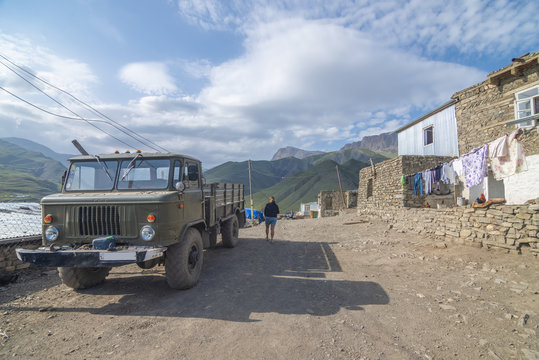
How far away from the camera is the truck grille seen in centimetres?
439

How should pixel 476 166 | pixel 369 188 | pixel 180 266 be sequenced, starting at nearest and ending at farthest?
pixel 180 266 → pixel 476 166 → pixel 369 188

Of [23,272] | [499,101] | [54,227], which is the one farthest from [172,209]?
[499,101]

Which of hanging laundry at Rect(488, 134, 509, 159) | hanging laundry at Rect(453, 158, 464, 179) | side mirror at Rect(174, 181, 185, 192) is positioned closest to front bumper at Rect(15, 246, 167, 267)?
side mirror at Rect(174, 181, 185, 192)

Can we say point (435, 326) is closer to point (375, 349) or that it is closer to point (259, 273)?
point (375, 349)

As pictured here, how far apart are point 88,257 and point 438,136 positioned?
17281 mm

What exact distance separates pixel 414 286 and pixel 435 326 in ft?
5.57

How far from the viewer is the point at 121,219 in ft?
14.4

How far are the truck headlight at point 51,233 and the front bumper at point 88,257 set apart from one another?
371 millimetres

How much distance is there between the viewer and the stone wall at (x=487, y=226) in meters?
6.14

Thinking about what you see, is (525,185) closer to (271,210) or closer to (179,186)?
(271,210)

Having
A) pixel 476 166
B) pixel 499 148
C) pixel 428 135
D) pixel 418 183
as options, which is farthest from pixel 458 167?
pixel 428 135

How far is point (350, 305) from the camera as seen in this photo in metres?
4.30

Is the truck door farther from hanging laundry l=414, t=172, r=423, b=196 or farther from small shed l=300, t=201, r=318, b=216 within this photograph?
small shed l=300, t=201, r=318, b=216

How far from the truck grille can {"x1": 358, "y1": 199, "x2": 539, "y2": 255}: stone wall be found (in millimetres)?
8994
